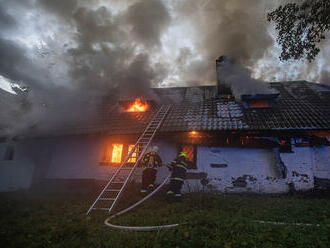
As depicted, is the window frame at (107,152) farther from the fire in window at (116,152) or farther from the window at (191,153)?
the window at (191,153)

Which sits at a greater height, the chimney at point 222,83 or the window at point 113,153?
the chimney at point 222,83

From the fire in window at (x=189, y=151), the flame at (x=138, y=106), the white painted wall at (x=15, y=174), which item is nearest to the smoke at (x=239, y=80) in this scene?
the fire in window at (x=189, y=151)

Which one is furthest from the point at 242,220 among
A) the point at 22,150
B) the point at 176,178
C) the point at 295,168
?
the point at 22,150

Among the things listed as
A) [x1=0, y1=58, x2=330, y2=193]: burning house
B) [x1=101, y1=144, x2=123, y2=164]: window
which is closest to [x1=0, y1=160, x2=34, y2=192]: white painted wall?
[x1=0, y1=58, x2=330, y2=193]: burning house

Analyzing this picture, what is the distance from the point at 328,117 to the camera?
7.84m

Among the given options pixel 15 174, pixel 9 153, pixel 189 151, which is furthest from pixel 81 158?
pixel 9 153

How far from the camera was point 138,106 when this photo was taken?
35.7 feet

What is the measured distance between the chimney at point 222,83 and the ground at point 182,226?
678 centimetres

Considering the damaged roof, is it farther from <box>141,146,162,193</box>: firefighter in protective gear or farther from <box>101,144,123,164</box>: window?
<box>141,146,162,193</box>: firefighter in protective gear

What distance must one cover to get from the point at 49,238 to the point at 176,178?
375 cm

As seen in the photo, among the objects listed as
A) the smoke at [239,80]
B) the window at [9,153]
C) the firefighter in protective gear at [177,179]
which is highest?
the smoke at [239,80]

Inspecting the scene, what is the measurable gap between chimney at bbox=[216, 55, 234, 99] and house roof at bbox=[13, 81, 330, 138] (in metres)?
0.49

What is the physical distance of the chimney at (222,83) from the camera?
11148 millimetres

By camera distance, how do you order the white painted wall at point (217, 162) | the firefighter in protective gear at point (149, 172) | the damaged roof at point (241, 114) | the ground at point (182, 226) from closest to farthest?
the ground at point (182, 226) < the firefighter in protective gear at point (149, 172) < the white painted wall at point (217, 162) < the damaged roof at point (241, 114)
